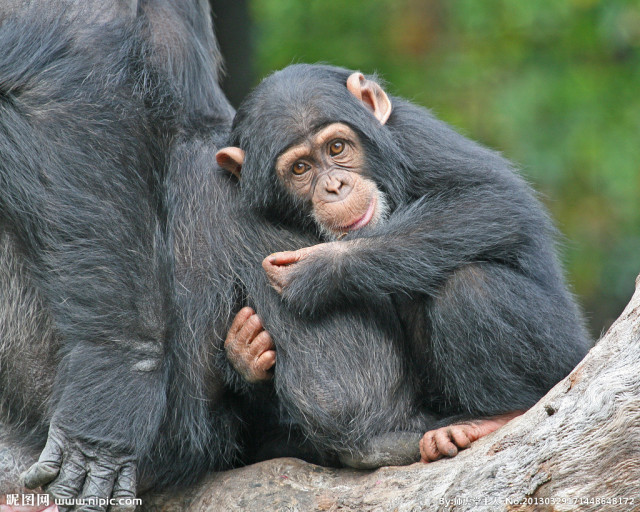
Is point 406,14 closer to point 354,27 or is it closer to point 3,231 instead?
point 354,27

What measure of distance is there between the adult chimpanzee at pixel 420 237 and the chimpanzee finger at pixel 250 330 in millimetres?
183

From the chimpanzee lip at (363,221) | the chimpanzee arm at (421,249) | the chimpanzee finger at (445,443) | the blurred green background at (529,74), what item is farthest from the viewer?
the blurred green background at (529,74)

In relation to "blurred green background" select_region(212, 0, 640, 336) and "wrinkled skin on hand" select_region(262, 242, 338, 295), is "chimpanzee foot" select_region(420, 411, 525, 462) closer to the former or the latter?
"wrinkled skin on hand" select_region(262, 242, 338, 295)

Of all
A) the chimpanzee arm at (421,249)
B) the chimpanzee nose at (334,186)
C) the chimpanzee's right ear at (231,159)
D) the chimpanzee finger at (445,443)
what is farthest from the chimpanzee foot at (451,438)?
the chimpanzee's right ear at (231,159)

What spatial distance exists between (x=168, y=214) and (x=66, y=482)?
1.17m

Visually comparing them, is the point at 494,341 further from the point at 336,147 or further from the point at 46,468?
the point at 46,468

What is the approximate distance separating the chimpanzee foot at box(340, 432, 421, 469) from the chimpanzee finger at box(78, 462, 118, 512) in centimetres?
93

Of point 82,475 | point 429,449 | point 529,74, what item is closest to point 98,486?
point 82,475

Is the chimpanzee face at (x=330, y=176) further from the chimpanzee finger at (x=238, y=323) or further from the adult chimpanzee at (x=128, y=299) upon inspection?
the chimpanzee finger at (x=238, y=323)

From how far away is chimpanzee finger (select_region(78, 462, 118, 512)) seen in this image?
3.21 meters

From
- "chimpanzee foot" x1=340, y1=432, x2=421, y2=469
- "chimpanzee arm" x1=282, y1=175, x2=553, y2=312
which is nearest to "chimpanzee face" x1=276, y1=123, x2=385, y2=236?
"chimpanzee arm" x1=282, y1=175, x2=553, y2=312

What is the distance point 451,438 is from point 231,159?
59.6 inches

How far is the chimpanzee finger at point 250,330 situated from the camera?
3.49 meters

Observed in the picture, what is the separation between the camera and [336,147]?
3.75m
